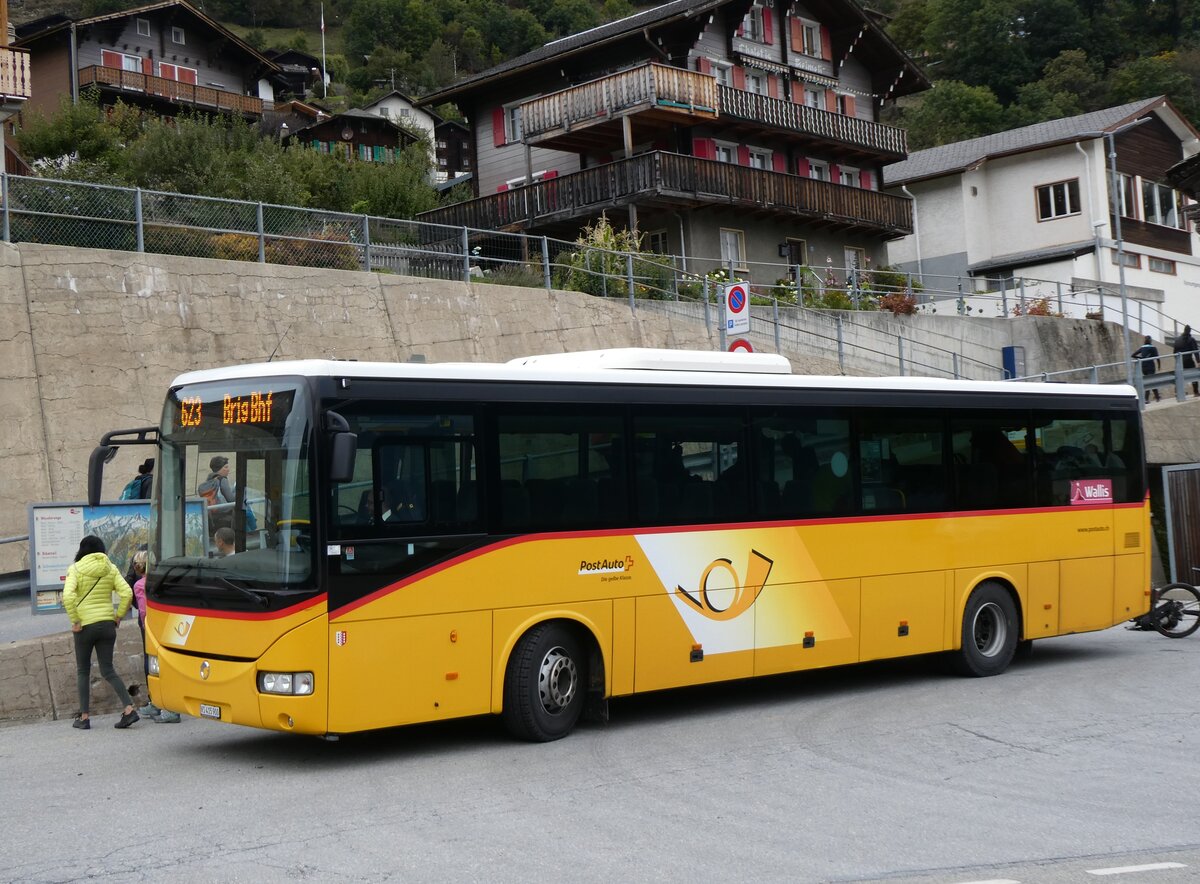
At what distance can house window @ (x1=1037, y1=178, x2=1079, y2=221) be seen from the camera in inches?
2069

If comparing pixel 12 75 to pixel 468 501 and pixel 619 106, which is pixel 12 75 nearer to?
pixel 619 106

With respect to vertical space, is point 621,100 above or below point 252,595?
above

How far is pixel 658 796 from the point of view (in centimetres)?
860

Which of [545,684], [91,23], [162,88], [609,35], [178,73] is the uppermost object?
[91,23]

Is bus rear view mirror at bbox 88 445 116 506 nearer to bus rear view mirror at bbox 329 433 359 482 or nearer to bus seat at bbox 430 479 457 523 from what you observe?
bus rear view mirror at bbox 329 433 359 482

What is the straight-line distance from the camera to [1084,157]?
172ft

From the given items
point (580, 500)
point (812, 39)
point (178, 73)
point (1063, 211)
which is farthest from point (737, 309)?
point (178, 73)

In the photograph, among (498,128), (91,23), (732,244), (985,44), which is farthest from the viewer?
(985,44)

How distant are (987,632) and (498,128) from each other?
36.4m

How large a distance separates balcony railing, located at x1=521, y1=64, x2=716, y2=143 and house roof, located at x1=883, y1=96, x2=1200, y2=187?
16.7 m

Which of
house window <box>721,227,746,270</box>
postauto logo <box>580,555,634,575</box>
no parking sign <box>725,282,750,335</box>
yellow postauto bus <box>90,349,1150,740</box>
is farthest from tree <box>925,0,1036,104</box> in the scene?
postauto logo <box>580,555,634,575</box>

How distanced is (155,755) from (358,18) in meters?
135

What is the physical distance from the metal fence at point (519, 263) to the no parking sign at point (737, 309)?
322 inches

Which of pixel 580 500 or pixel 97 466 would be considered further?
pixel 580 500
